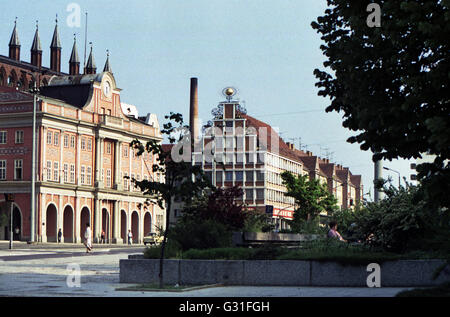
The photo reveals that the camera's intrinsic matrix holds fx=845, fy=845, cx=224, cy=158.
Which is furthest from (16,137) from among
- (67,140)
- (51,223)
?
(51,223)

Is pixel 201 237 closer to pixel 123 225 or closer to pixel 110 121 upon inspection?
pixel 110 121

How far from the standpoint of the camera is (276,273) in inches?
782

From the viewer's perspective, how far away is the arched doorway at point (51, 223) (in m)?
88.8

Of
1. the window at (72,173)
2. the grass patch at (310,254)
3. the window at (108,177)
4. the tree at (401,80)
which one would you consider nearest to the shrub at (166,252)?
the grass patch at (310,254)

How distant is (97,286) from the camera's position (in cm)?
1952

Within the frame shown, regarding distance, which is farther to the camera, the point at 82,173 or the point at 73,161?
the point at 82,173

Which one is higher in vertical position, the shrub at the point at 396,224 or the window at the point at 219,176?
the window at the point at 219,176

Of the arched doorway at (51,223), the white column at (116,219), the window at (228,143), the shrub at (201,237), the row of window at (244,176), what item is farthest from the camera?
the row of window at (244,176)

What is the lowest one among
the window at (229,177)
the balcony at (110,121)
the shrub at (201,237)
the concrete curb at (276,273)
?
the concrete curb at (276,273)

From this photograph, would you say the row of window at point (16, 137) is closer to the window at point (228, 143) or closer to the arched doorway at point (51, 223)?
the arched doorway at point (51, 223)

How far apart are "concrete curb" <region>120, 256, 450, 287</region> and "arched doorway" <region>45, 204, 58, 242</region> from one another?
2740 inches

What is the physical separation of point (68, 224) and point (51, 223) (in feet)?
10.7

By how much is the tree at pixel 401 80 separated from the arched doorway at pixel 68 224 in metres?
78.6
